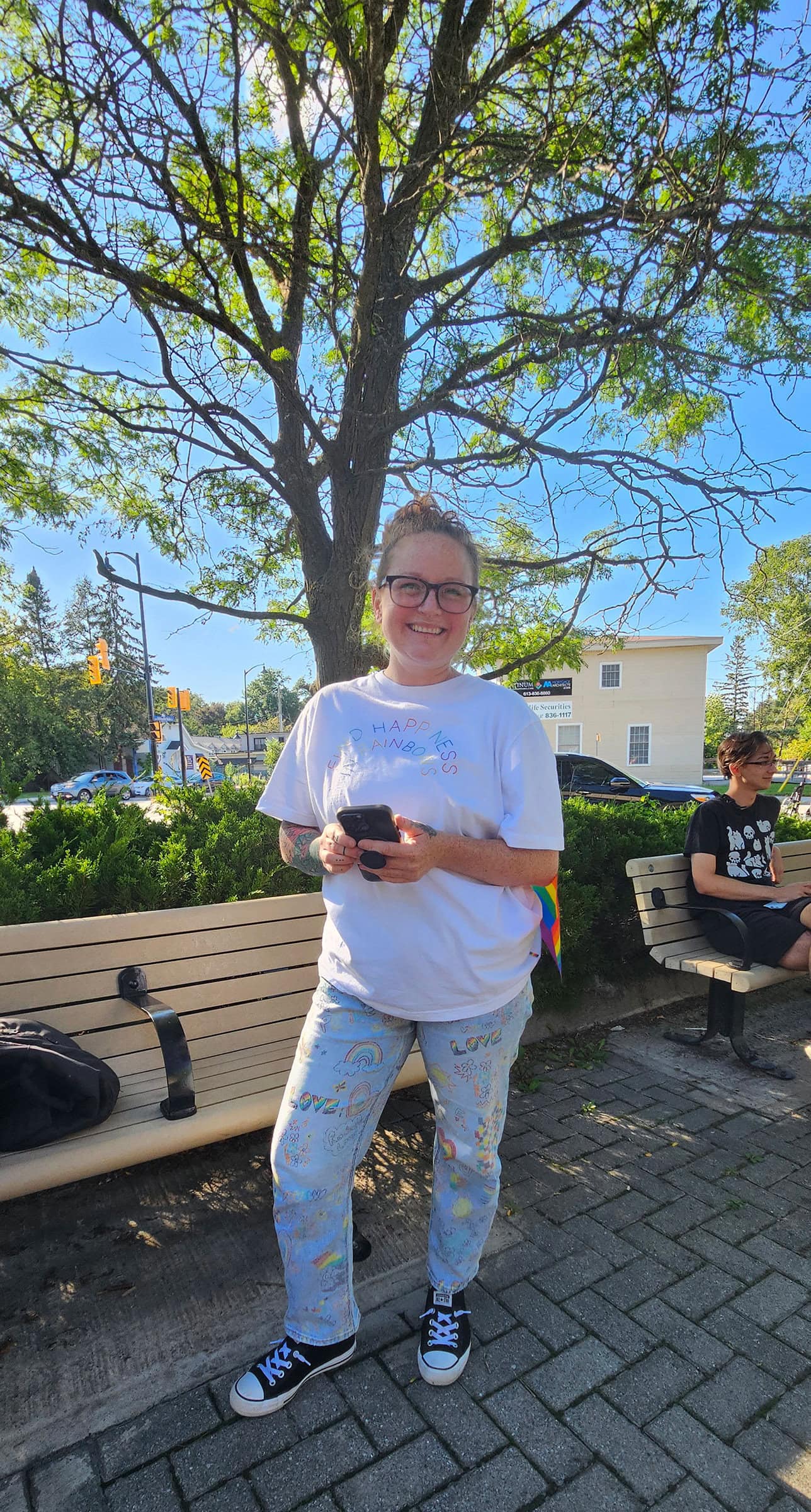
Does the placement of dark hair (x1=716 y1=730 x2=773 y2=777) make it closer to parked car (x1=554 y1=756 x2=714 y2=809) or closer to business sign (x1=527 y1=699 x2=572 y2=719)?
parked car (x1=554 y1=756 x2=714 y2=809)

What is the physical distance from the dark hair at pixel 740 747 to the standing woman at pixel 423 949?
8.10 feet

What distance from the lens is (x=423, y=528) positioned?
1.82 m

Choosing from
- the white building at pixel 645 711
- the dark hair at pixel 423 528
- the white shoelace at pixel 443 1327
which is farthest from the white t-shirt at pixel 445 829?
the white building at pixel 645 711

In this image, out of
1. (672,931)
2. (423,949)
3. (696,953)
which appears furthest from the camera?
(672,931)

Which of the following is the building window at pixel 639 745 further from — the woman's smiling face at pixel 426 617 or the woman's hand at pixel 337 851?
the woman's hand at pixel 337 851

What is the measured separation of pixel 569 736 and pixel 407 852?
31910 mm

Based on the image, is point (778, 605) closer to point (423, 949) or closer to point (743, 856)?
point (743, 856)

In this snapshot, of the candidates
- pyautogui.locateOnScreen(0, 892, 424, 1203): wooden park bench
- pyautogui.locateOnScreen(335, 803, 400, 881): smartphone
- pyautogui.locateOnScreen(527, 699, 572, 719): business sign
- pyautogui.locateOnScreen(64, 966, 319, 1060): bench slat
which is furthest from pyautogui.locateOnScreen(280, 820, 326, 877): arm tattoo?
pyautogui.locateOnScreen(527, 699, 572, 719): business sign

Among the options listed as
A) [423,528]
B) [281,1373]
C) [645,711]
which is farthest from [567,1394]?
[645,711]

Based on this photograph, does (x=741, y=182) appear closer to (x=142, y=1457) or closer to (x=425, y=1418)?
(x=425, y=1418)

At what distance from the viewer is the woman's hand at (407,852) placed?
153 cm

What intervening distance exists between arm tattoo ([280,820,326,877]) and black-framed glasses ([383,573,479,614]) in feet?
2.08

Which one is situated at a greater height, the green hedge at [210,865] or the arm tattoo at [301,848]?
the arm tattoo at [301,848]

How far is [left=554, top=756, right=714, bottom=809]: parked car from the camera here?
13.3 metres
